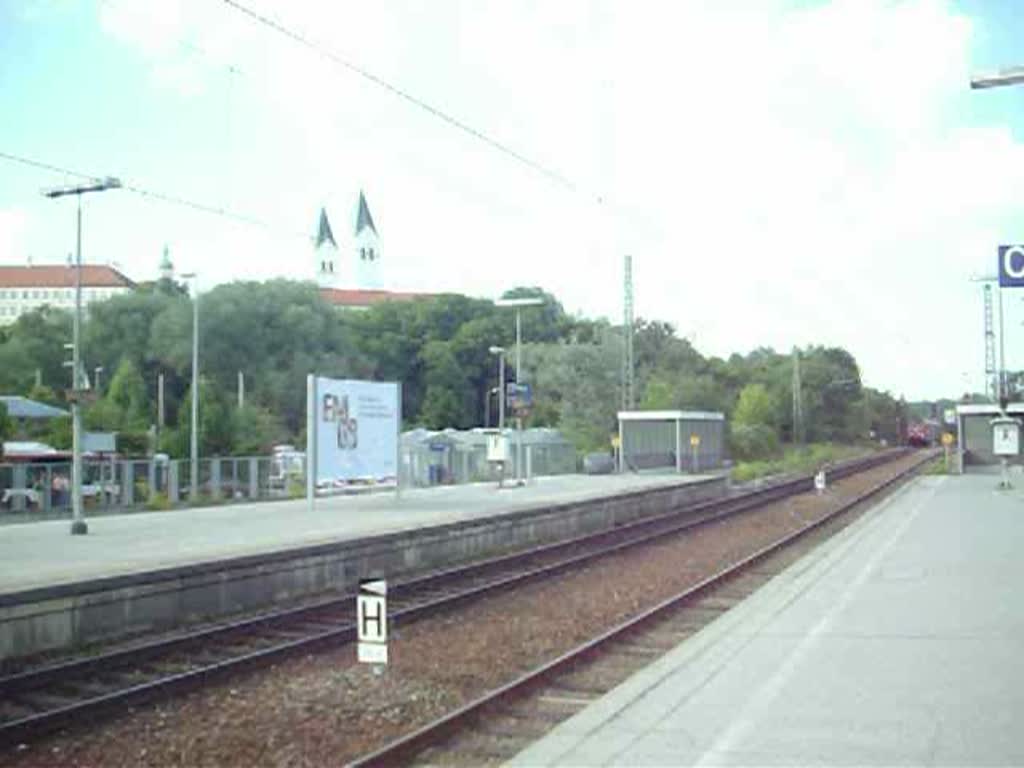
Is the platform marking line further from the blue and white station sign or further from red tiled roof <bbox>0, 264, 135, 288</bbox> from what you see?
red tiled roof <bbox>0, 264, 135, 288</bbox>

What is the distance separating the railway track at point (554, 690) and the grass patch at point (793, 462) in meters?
39.1

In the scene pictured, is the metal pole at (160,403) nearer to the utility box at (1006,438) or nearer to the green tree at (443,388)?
the green tree at (443,388)

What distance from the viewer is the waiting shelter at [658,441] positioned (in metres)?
52.4

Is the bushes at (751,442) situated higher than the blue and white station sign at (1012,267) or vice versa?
the blue and white station sign at (1012,267)

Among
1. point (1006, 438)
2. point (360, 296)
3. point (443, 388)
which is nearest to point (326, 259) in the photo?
point (360, 296)

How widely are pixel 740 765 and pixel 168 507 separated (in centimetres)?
2852

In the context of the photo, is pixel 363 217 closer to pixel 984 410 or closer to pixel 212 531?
pixel 984 410

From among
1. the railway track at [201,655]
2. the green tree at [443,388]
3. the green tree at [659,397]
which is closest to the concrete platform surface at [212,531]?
the railway track at [201,655]

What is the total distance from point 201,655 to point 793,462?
57.8 metres

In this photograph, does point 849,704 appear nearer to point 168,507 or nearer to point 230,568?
point 230,568

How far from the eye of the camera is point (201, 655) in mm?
11555

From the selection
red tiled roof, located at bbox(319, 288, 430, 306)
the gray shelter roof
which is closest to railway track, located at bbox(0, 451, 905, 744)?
the gray shelter roof

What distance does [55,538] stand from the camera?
2105 centimetres

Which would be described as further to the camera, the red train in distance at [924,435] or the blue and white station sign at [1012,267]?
the red train in distance at [924,435]
